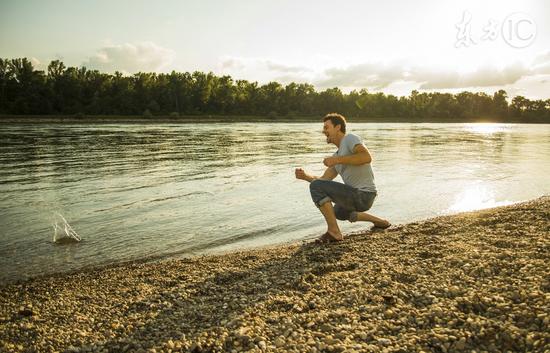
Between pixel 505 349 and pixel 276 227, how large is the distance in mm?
7443

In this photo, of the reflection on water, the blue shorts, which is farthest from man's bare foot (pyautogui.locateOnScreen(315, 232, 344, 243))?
the reflection on water

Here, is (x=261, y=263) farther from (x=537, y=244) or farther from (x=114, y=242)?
(x=537, y=244)

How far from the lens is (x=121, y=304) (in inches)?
229

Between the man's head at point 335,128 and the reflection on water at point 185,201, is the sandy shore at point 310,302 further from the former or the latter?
the man's head at point 335,128

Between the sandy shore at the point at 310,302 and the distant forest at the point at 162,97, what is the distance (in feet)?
389

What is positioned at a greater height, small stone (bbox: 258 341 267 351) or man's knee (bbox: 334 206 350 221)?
man's knee (bbox: 334 206 350 221)

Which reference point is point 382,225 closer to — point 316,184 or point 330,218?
point 330,218

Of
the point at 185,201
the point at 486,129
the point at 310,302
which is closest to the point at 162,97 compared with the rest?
the point at 486,129

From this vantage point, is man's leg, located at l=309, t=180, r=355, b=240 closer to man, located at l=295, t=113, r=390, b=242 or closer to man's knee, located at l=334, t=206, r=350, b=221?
man, located at l=295, t=113, r=390, b=242

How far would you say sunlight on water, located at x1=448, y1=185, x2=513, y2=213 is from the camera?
13263 millimetres

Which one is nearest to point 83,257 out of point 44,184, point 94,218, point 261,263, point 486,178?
point 94,218

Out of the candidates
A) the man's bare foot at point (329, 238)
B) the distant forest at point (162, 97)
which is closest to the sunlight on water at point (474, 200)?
the man's bare foot at point (329, 238)

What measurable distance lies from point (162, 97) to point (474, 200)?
142 metres

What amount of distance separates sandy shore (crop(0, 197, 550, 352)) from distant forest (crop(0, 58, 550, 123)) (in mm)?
118591
